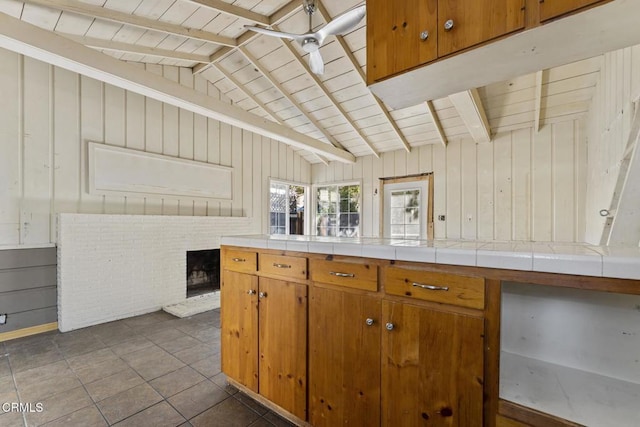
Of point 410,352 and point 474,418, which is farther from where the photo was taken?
point 410,352

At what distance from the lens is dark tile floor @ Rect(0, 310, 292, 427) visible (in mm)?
1771

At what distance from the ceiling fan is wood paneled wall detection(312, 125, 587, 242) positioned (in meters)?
3.02

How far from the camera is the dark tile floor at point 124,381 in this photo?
5.81 ft

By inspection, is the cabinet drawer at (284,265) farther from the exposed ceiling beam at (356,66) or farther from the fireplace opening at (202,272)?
the fireplace opening at (202,272)

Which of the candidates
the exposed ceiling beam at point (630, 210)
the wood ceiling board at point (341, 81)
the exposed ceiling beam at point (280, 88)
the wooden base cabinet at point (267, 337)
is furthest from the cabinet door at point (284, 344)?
the exposed ceiling beam at point (280, 88)

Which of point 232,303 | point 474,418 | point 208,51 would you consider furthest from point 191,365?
Result: point 208,51

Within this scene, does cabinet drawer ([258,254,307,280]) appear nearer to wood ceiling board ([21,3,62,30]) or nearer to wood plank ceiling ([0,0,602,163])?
wood plank ceiling ([0,0,602,163])

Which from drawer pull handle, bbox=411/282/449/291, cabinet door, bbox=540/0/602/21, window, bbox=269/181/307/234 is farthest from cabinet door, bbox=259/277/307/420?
window, bbox=269/181/307/234

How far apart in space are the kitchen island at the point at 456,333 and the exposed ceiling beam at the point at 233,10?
2.53 meters

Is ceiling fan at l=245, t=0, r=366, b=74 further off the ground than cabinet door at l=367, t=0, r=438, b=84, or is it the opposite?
ceiling fan at l=245, t=0, r=366, b=74

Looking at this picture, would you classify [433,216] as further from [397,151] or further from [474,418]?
[474,418]

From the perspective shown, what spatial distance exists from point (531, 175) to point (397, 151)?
2.16 metres

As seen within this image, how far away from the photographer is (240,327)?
6.32 ft

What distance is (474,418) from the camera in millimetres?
1055
